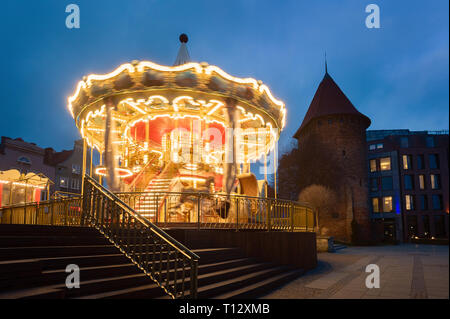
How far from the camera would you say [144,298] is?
5176 millimetres

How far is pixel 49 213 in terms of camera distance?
1152 cm

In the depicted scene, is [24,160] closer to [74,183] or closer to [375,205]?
[74,183]

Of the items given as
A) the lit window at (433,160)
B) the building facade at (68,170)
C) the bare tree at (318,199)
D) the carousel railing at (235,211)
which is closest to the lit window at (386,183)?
the lit window at (433,160)

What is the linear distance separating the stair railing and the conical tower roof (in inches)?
1551

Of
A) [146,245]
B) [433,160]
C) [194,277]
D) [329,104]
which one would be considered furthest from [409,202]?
[194,277]

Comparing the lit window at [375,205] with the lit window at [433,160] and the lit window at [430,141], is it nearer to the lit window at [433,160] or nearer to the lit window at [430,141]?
the lit window at [433,160]

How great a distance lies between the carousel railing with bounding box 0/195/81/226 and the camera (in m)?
9.00

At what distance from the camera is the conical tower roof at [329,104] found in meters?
42.9

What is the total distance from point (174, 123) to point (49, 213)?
707 cm

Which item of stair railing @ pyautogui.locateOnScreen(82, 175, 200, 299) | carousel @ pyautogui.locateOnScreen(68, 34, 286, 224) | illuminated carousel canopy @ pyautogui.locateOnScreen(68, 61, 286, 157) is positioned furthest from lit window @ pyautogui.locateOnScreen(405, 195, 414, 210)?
stair railing @ pyautogui.locateOnScreen(82, 175, 200, 299)

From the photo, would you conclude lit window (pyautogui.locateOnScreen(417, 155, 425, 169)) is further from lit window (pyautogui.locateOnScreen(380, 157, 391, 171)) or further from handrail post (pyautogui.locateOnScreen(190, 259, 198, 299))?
handrail post (pyautogui.locateOnScreen(190, 259, 198, 299))

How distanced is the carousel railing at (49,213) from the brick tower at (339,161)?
31.2 m
